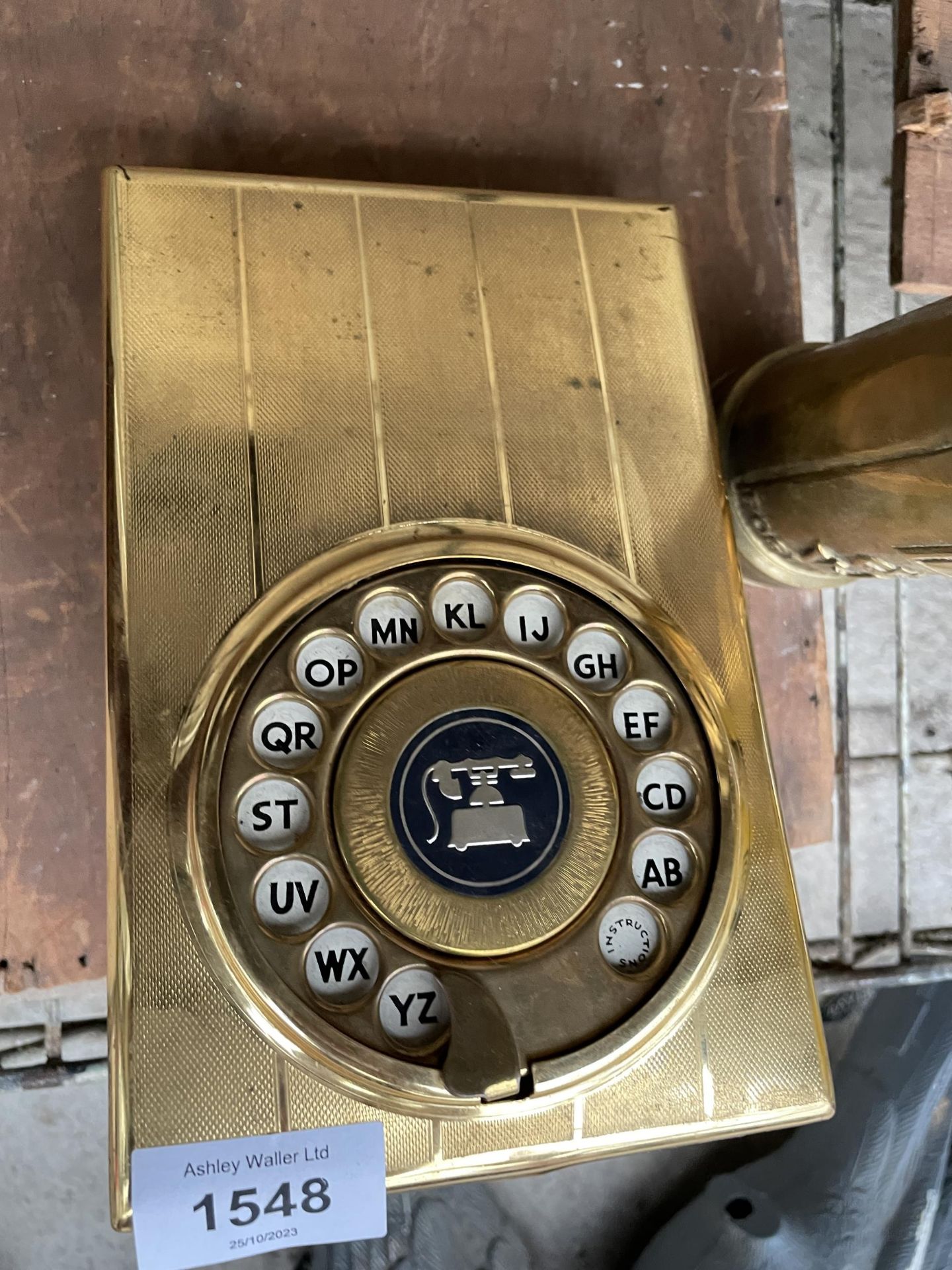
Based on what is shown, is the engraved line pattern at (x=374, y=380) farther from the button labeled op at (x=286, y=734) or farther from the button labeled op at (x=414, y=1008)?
the button labeled op at (x=414, y=1008)

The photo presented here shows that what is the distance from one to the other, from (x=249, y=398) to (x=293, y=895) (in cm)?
33

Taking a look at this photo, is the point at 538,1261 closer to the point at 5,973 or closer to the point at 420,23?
the point at 5,973

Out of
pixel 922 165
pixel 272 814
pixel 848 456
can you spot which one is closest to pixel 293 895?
pixel 272 814

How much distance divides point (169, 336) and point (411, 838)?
0.38 m

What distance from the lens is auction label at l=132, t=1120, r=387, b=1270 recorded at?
0.55 metres

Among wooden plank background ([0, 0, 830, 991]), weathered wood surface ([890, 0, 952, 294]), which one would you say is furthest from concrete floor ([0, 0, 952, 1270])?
weathered wood surface ([890, 0, 952, 294])

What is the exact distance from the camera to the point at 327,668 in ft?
2.04

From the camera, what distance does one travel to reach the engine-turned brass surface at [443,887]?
22.7 inches

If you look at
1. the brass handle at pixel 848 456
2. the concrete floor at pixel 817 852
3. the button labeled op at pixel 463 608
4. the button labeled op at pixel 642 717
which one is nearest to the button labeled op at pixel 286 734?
the button labeled op at pixel 463 608

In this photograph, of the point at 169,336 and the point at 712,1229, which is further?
the point at 712,1229

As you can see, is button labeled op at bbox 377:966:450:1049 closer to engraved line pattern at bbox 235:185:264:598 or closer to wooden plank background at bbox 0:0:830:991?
engraved line pattern at bbox 235:185:264:598

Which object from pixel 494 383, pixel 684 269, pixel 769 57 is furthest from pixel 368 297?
pixel 769 57

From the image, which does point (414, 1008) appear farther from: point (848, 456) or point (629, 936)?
point (848, 456)

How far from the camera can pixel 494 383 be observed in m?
0.68
